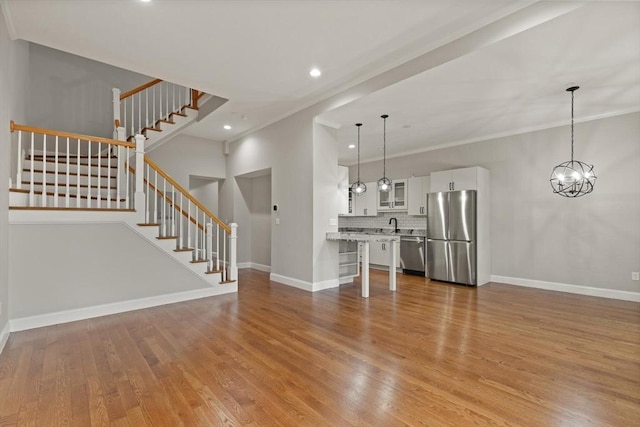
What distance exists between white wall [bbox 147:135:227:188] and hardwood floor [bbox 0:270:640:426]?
148 inches

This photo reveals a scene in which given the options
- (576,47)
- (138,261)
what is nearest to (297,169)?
(138,261)

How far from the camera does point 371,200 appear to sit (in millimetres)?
8109

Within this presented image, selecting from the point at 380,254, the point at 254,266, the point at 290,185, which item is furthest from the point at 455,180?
the point at 254,266

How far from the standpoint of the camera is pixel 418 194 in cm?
713

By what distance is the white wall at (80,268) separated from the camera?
3414mm

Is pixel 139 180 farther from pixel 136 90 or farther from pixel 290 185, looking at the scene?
pixel 136 90

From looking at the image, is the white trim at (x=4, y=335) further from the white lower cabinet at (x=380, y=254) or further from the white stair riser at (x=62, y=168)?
the white lower cabinet at (x=380, y=254)

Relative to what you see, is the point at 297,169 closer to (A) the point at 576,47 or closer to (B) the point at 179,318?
(B) the point at 179,318

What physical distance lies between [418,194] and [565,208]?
2.69m

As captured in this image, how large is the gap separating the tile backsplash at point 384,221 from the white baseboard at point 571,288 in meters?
1.98

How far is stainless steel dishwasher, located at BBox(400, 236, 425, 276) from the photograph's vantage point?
6.77 metres

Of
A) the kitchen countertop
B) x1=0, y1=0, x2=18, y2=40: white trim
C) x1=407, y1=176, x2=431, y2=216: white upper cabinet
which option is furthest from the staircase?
x1=407, y1=176, x2=431, y2=216: white upper cabinet

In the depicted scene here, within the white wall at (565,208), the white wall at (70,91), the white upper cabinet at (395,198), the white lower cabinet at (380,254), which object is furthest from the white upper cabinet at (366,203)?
the white wall at (70,91)

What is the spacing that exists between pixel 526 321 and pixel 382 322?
5.74 feet
